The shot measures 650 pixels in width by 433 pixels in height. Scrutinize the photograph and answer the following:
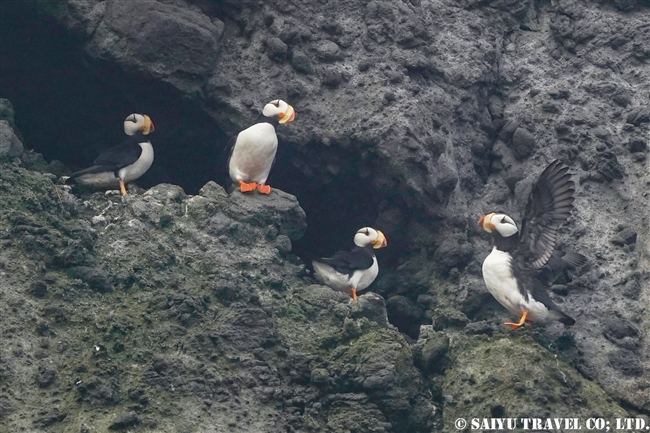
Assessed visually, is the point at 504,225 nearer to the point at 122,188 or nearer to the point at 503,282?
the point at 503,282

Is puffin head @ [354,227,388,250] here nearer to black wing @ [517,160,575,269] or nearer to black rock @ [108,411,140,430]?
black wing @ [517,160,575,269]

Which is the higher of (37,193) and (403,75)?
(403,75)

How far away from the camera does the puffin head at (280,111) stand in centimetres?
939

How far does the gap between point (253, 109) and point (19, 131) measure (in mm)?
1910

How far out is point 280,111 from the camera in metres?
9.40

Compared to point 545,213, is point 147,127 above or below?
below

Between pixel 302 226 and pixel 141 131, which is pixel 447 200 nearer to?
pixel 302 226

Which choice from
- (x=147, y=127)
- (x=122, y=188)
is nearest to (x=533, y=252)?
(x=122, y=188)

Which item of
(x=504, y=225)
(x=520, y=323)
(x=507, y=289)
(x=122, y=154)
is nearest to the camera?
(x=520, y=323)

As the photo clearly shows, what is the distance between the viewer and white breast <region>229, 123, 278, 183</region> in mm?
9406

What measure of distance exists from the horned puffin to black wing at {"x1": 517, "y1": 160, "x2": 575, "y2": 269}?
2.94m

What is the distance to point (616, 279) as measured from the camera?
28.6ft

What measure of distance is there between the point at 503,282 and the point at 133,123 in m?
3.19

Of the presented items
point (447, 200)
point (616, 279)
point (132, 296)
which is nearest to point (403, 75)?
point (447, 200)
